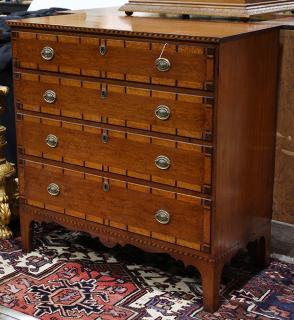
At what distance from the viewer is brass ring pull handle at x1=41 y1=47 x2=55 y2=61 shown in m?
2.41

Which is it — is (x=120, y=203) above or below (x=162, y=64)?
below

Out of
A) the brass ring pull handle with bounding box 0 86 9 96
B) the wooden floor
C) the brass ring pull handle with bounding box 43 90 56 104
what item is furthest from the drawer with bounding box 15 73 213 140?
the wooden floor

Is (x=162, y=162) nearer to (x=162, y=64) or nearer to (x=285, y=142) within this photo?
(x=162, y=64)

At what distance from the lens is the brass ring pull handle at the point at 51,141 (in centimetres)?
250

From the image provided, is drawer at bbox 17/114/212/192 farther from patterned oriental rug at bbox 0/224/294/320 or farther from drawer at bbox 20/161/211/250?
patterned oriental rug at bbox 0/224/294/320

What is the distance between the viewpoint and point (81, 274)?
2578 millimetres

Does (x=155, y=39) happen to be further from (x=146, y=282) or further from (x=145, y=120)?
(x=146, y=282)

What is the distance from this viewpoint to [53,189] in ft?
8.43

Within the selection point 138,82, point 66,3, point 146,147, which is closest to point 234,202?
point 146,147

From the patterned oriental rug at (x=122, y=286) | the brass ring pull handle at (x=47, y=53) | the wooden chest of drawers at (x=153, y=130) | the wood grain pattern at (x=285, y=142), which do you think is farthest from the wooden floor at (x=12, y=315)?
the wood grain pattern at (x=285, y=142)

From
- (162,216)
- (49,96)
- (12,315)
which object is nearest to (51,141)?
(49,96)

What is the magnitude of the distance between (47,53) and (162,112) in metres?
0.54

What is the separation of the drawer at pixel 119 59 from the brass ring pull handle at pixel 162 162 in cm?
25

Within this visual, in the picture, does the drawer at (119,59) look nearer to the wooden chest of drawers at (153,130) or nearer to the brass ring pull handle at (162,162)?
the wooden chest of drawers at (153,130)
